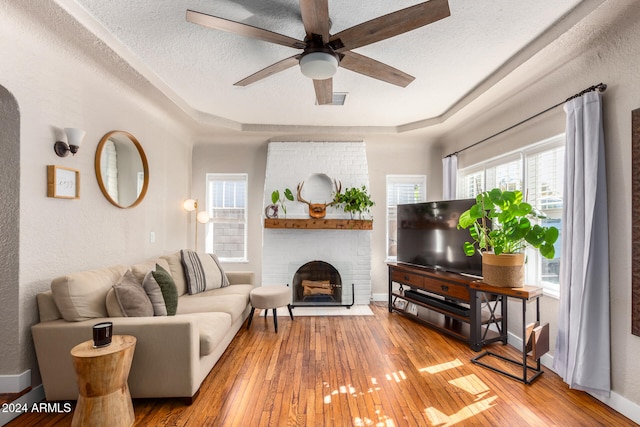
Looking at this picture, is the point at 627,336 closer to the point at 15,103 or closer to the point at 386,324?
the point at 386,324

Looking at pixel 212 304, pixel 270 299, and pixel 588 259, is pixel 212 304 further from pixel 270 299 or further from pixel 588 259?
pixel 588 259

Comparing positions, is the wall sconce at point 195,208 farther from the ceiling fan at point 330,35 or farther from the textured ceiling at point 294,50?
the ceiling fan at point 330,35

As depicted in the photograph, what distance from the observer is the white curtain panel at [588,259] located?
212 centimetres

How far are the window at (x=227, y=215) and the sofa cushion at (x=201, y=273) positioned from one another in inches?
41.7

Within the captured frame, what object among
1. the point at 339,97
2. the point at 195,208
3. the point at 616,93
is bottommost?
the point at 195,208

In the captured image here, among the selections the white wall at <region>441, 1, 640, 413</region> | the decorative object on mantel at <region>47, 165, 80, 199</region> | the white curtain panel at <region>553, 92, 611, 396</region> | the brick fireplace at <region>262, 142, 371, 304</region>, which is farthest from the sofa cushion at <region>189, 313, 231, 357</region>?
the white wall at <region>441, 1, 640, 413</region>

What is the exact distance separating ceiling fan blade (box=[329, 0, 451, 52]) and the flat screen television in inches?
87.2

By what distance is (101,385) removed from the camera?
1.75m

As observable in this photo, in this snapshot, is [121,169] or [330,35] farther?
[121,169]

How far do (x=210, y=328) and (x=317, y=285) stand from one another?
2.24 metres

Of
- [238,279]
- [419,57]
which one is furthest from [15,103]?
[419,57]

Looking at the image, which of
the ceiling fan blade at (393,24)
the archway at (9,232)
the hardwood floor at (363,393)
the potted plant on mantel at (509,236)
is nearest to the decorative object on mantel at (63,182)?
the archway at (9,232)

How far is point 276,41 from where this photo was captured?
1.83m

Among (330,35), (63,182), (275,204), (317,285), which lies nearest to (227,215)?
(275,204)
